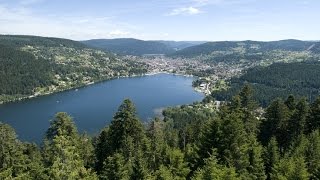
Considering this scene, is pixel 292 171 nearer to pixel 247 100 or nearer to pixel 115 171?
pixel 115 171

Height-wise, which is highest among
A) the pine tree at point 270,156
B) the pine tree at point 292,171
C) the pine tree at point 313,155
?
the pine tree at point 292,171

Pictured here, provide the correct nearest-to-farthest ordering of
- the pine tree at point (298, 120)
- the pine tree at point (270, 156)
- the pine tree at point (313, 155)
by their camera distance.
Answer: the pine tree at point (313, 155) → the pine tree at point (270, 156) → the pine tree at point (298, 120)

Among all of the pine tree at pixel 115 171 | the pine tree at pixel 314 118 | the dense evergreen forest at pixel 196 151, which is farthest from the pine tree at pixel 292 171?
the pine tree at pixel 314 118

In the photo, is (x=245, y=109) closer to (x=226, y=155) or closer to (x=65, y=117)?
(x=226, y=155)

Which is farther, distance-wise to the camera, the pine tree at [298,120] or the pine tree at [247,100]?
the pine tree at [247,100]

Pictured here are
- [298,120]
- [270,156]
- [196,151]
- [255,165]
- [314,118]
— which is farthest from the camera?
[314,118]

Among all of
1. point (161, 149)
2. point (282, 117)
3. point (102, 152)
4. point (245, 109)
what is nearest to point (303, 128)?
point (282, 117)

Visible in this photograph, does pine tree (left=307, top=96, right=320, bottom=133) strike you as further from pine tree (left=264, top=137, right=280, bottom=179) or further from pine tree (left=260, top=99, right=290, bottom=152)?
pine tree (left=264, top=137, right=280, bottom=179)

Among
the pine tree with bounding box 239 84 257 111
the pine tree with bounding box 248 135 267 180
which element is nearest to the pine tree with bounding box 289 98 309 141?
the pine tree with bounding box 239 84 257 111

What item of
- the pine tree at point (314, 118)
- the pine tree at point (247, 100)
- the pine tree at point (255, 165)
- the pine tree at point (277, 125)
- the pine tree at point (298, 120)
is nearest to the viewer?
the pine tree at point (255, 165)

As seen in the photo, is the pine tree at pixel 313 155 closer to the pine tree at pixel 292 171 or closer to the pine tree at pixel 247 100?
the pine tree at pixel 292 171

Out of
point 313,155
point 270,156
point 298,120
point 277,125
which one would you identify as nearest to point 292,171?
point 313,155
